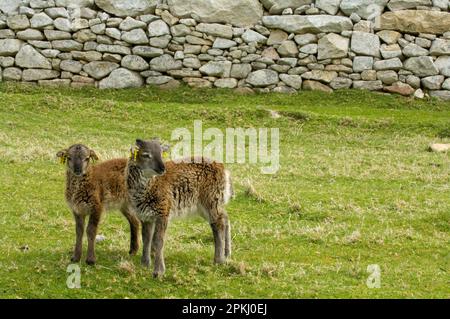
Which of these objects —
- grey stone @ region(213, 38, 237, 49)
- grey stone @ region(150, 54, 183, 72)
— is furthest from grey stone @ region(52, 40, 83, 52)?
grey stone @ region(213, 38, 237, 49)

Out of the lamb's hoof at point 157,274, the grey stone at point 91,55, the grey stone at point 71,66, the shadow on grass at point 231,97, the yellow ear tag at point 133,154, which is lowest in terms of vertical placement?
the lamb's hoof at point 157,274

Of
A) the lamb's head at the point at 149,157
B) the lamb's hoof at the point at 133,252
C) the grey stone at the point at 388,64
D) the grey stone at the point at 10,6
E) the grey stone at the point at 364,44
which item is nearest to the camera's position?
the lamb's head at the point at 149,157

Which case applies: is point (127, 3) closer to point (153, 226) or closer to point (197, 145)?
point (197, 145)

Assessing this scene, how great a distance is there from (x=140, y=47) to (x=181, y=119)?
198 inches

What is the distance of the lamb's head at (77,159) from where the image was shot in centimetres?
A: 1059

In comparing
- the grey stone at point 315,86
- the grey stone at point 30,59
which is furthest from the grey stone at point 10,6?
the grey stone at point 315,86

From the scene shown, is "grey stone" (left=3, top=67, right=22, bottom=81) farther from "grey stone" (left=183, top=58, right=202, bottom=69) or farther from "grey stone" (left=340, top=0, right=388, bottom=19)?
"grey stone" (left=340, top=0, right=388, bottom=19)

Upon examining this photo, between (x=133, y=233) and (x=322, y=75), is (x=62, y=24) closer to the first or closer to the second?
(x=322, y=75)

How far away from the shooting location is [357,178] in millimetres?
17391

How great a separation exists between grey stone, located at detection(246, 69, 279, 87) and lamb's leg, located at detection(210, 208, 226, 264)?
17.2 m

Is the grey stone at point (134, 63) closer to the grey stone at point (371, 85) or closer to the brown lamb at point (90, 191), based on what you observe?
the grey stone at point (371, 85)

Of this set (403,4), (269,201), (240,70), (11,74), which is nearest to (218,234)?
(269,201)

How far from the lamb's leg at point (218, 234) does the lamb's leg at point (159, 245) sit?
79 cm

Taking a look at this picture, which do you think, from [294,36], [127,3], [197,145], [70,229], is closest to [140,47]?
[127,3]
